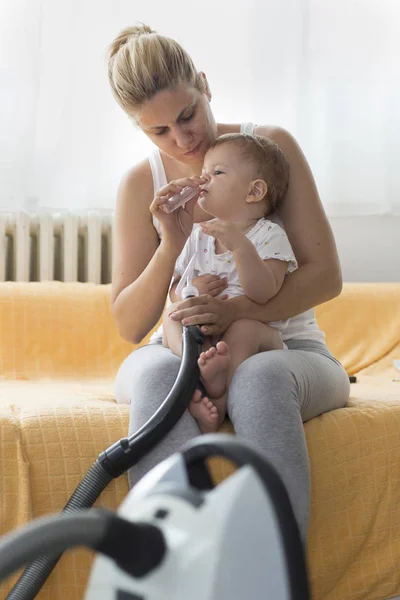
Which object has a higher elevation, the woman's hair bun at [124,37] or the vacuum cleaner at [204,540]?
the woman's hair bun at [124,37]

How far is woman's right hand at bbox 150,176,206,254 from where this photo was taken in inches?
60.9

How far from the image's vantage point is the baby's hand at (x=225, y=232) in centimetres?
148

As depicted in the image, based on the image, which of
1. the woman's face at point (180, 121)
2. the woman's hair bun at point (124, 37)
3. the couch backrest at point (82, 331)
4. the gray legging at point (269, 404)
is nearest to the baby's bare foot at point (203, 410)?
the gray legging at point (269, 404)

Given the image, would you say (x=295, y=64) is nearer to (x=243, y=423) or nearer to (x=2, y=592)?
(x=243, y=423)

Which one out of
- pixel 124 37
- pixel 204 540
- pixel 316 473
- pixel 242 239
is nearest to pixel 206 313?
pixel 242 239

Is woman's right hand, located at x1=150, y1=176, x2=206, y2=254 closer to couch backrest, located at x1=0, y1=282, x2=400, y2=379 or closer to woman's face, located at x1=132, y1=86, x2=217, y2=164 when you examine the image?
woman's face, located at x1=132, y1=86, x2=217, y2=164

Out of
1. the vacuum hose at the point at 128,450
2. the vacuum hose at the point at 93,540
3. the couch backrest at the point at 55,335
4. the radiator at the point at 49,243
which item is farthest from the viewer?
the radiator at the point at 49,243

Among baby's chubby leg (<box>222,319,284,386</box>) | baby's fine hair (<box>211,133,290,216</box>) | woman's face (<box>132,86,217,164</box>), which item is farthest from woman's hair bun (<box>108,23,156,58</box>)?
baby's chubby leg (<box>222,319,284,386</box>)

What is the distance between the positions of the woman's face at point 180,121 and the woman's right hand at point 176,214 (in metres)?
0.10

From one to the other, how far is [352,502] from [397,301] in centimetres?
114

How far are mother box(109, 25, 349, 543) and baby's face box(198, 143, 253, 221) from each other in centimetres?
6

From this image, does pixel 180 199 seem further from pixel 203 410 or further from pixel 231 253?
pixel 203 410

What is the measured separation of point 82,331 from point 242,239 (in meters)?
1.02

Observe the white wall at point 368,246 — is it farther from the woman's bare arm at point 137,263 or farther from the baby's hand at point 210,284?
Result: the baby's hand at point 210,284
